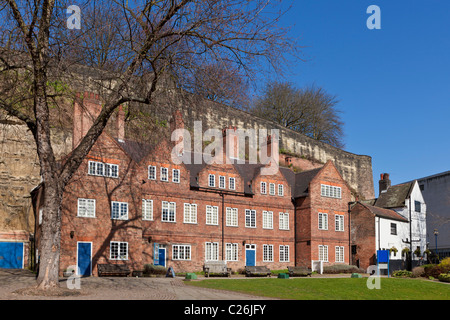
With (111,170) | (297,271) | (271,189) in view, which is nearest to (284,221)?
(271,189)

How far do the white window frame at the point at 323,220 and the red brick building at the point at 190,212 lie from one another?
0.09 metres

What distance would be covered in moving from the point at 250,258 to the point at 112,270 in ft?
43.8

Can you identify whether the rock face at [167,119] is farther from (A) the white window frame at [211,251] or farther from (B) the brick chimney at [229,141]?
(A) the white window frame at [211,251]

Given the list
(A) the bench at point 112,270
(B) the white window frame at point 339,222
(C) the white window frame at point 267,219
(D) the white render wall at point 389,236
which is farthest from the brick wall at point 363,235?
(A) the bench at point 112,270

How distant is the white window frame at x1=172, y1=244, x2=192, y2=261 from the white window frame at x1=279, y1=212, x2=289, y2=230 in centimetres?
951

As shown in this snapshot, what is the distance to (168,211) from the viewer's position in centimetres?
3631

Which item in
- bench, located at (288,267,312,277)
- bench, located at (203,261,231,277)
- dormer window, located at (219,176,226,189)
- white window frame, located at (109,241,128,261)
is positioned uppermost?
dormer window, located at (219,176,226,189)

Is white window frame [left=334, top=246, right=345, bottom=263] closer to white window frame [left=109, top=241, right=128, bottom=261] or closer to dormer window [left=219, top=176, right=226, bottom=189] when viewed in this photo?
dormer window [left=219, top=176, right=226, bottom=189]

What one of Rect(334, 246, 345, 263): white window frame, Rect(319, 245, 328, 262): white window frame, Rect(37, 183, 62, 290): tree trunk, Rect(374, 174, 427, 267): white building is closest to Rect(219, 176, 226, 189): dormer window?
Rect(319, 245, 328, 262): white window frame

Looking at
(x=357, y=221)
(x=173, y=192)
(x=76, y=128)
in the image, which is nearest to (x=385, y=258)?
(x=357, y=221)

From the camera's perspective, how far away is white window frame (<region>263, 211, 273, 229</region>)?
4178 centimetres

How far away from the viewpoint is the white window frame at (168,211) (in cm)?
3603
